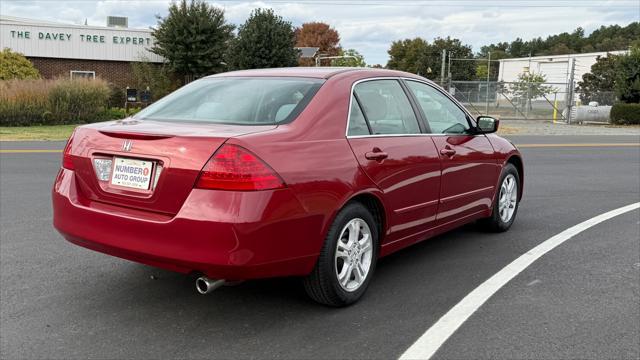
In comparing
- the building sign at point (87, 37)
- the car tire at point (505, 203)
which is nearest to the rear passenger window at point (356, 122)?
the car tire at point (505, 203)

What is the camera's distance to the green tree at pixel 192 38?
33.3 metres

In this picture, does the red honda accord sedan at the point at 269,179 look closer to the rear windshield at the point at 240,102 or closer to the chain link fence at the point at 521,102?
the rear windshield at the point at 240,102

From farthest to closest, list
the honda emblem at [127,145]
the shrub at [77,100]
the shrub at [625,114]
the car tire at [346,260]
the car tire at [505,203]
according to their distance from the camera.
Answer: the shrub at [625,114], the shrub at [77,100], the car tire at [505,203], the car tire at [346,260], the honda emblem at [127,145]

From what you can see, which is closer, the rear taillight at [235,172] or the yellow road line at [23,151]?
the rear taillight at [235,172]

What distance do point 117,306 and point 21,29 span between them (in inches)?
1427

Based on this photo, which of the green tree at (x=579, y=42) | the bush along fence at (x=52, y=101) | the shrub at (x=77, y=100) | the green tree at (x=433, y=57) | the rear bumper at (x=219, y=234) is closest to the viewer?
the rear bumper at (x=219, y=234)

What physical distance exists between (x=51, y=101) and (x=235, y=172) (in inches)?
809

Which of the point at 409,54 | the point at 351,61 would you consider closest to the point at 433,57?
the point at 409,54

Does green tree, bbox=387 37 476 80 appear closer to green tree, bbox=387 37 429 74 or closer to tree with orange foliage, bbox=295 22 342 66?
green tree, bbox=387 37 429 74

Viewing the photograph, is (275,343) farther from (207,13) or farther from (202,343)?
(207,13)

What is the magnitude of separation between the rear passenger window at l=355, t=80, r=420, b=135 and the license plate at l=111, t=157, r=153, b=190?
1.62m

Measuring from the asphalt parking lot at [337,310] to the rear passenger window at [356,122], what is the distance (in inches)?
46.1

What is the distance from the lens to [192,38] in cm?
3319

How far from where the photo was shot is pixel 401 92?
4898 millimetres
